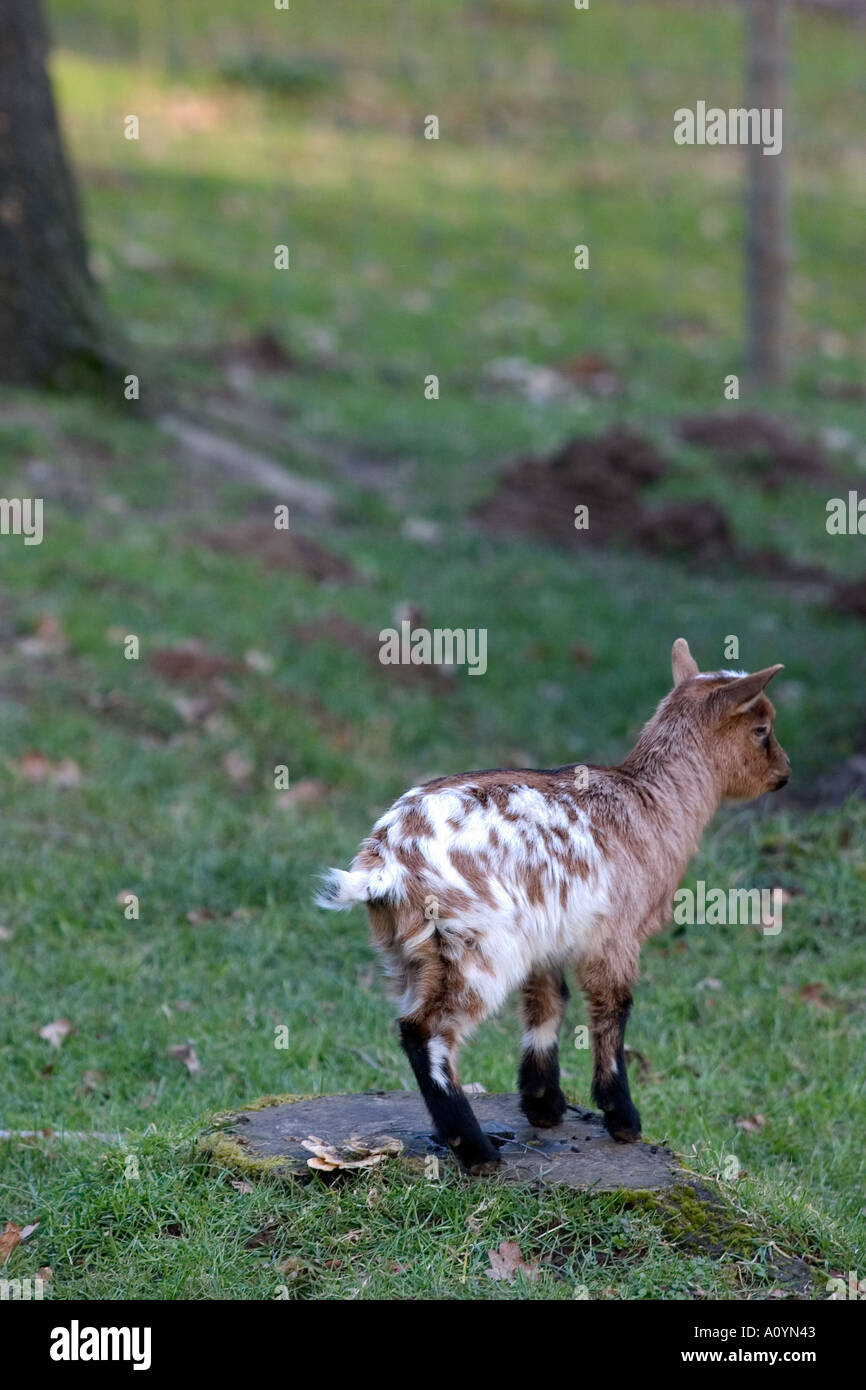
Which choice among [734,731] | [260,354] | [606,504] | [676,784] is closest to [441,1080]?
[676,784]

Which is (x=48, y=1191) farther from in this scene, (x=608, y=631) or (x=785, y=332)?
(x=785, y=332)

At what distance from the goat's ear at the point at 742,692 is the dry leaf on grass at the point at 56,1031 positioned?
9.46 ft

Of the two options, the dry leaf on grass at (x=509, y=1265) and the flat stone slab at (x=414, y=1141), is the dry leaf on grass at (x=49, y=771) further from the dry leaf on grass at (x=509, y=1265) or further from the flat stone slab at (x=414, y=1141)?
the dry leaf on grass at (x=509, y=1265)

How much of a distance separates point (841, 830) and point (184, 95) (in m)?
20.6

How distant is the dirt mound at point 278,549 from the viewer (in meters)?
11.0

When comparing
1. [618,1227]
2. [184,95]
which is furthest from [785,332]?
[618,1227]

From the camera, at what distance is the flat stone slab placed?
450cm

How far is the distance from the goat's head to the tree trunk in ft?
26.1

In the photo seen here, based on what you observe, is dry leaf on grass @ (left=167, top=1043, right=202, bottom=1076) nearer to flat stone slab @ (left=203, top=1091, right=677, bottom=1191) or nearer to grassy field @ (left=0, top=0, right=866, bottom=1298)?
grassy field @ (left=0, top=0, right=866, bottom=1298)

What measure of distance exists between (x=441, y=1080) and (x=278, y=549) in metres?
7.23

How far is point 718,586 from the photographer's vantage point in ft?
39.8

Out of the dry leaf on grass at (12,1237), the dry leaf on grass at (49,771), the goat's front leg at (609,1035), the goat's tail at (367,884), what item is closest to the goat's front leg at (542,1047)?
the goat's front leg at (609,1035)

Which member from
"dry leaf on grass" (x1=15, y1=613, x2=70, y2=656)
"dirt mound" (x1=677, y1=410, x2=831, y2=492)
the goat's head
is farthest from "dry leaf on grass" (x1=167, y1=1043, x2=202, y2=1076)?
"dirt mound" (x1=677, y1=410, x2=831, y2=492)

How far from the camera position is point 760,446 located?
14570 millimetres
